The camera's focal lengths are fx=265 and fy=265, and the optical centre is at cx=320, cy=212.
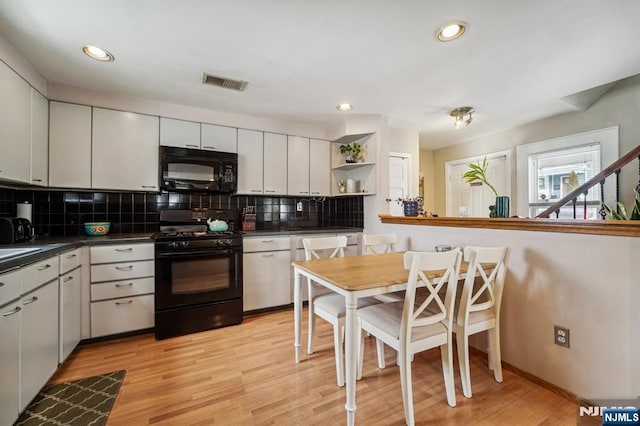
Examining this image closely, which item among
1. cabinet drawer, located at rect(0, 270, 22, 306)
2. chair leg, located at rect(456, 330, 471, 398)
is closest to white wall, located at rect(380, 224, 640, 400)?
chair leg, located at rect(456, 330, 471, 398)

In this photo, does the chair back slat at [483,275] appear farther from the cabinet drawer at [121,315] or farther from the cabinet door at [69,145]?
the cabinet door at [69,145]

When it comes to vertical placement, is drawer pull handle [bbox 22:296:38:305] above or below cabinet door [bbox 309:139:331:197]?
below

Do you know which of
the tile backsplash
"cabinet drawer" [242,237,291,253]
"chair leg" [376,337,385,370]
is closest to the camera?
"chair leg" [376,337,385,370]

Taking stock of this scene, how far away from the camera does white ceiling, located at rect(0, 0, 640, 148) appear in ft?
5.05

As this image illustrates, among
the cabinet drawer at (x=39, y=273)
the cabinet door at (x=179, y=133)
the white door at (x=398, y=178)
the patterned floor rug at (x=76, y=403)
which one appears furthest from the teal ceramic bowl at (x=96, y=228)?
the white door at (x=398, y=178)

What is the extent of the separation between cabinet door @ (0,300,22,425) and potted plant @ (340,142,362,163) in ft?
10.6

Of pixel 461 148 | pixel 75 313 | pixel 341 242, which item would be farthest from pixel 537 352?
pixel 461 148

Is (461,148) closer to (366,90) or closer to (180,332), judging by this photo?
(366,90)

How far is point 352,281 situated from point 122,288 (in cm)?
217

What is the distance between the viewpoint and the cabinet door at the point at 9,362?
127 centimetres

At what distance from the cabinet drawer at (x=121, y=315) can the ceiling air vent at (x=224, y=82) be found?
80.5 inches

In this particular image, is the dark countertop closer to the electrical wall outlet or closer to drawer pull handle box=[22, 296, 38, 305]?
drawer pull handle box=[22, 296, 38, 305]

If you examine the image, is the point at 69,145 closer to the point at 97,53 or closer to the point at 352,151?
the point at 97,53

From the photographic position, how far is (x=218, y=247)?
8.82ft
